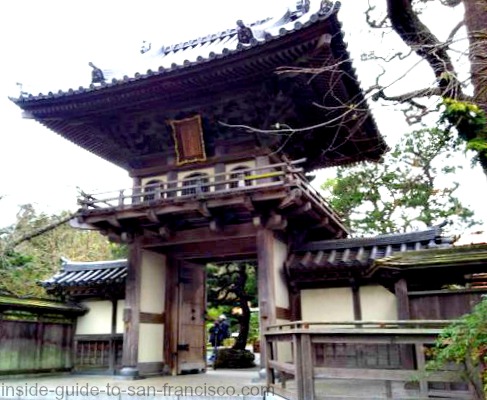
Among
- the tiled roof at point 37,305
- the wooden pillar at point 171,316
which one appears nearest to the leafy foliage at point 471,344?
the wooden pillar at point 171,316

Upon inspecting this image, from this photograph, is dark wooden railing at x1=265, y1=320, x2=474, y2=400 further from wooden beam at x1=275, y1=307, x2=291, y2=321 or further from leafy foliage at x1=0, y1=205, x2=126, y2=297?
leafy foliage at x1=0, y1=205, x2=126, y2=297

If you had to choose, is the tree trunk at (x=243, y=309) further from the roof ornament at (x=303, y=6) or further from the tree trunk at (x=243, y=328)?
the roof ornament at (x=303, y=6)

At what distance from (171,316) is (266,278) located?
2945 mm

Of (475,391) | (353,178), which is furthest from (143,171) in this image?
(353,178)

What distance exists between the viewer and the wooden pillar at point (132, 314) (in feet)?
30.7

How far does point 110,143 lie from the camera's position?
37.4 feet

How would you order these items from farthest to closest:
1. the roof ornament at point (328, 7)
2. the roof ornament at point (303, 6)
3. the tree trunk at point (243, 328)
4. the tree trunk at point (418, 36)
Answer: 1. the tree trunk at point (243, 328)
2. the roof ornament at point (303, 6)
3. the roof ornament at point (328, 7)
4. the tree trunk at point (418, 36)

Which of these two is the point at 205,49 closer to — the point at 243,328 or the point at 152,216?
the point at 152,216

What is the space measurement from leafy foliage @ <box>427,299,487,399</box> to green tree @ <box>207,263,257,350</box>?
10.4m

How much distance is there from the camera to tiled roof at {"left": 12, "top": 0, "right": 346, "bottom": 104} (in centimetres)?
798

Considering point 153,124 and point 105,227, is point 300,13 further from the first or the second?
point 105,227

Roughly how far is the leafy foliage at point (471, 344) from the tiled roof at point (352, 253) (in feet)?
14.8

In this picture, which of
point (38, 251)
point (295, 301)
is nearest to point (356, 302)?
point (295, 301)

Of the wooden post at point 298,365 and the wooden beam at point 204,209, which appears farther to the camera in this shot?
the wooden beam at point 204,209
